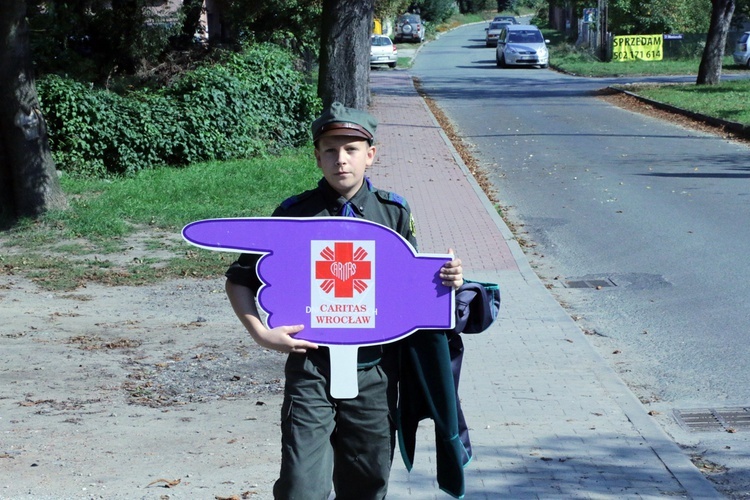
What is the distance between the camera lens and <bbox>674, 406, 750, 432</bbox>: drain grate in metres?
5.85

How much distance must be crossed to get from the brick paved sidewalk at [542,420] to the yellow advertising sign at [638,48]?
40.6 m

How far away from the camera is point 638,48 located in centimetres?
4953

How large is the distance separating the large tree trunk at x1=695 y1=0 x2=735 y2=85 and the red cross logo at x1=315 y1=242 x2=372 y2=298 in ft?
99.1

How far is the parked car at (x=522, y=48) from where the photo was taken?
152ft

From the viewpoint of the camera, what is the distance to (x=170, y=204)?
13008 mm

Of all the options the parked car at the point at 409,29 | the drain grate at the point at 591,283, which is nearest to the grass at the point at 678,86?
the drain grate at the point at 591,283

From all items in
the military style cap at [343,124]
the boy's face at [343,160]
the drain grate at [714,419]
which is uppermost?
the military style cap at [343,124]

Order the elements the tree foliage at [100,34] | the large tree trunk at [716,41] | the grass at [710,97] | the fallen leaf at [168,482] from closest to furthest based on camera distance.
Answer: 1. the fallen leaf at [168,482]
2. the tree foliage at [100,34]
3. the grass at [710,97]
4. the large tree trunk at [716,41]

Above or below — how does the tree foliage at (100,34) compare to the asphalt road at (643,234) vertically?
above

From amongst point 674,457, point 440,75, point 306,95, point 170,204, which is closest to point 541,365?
point 674,457

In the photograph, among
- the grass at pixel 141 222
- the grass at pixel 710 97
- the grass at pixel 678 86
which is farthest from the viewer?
the grass at pixel 678 86

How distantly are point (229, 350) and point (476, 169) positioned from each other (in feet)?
36.1

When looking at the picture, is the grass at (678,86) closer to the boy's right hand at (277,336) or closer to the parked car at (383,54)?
the parked car at (383,54)

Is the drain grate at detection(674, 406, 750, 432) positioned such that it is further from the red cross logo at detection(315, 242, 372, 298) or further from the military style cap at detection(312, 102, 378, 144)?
the military style cap at detection(312, 102, 378, 144)
